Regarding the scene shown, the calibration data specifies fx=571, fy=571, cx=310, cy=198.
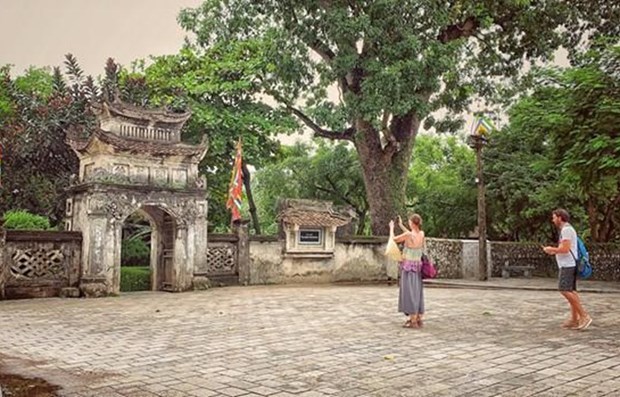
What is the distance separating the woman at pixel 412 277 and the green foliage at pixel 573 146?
238 inches

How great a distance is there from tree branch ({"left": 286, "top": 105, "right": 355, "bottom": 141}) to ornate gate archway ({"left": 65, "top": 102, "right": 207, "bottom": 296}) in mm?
7375

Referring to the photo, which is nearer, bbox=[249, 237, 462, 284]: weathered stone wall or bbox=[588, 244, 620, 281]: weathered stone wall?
bbox=[249, 237, 462, 284]: weathered stone wall

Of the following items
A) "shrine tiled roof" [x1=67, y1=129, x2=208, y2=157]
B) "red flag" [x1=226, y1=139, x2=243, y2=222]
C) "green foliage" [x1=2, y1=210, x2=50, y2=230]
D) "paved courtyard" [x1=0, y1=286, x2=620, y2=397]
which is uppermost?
"shrine tiled roof" [x1=67, y1=129, x2=208, y2=157]

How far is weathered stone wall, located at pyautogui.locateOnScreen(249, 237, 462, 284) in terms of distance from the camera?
751 inches

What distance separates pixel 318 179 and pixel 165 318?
2296 cm

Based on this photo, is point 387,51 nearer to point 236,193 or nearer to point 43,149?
point 236,193

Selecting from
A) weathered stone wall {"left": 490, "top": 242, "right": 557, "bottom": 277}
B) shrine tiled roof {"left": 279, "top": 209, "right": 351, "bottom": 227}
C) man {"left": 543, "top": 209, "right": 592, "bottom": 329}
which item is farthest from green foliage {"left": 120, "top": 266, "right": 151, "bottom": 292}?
man {"left": 543, "top": 209, "right": 592, "bottom": 329}

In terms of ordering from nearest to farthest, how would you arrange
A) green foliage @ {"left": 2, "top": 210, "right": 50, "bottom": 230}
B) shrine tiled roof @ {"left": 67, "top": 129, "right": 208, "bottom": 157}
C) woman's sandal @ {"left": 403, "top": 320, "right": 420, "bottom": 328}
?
woman's sandal @ {"left": 403, "top": 320, "right": 420, "bottom": 328}, shrine tiled roof @ {"left": 67, "top": 129, "right": 208, "bottom": 157}, green foliage @ {"left": 2, "top": 210, "right": 50, "bottom": 230}

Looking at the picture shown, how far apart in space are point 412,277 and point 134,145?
10.1 metres

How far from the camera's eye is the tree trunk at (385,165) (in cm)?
2202

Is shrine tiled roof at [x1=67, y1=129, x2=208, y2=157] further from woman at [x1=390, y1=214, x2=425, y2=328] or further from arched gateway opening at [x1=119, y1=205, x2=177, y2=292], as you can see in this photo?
woman at [x1=390, y1=214, x2=425, y2=328]

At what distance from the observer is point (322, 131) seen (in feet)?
77.8

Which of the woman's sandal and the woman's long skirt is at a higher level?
the woman's long skirt

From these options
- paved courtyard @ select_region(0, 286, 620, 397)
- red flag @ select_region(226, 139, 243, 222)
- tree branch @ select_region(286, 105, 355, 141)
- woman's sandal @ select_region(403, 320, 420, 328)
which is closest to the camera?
paved courtyard @ select_region(0, 286, 620, 397)
